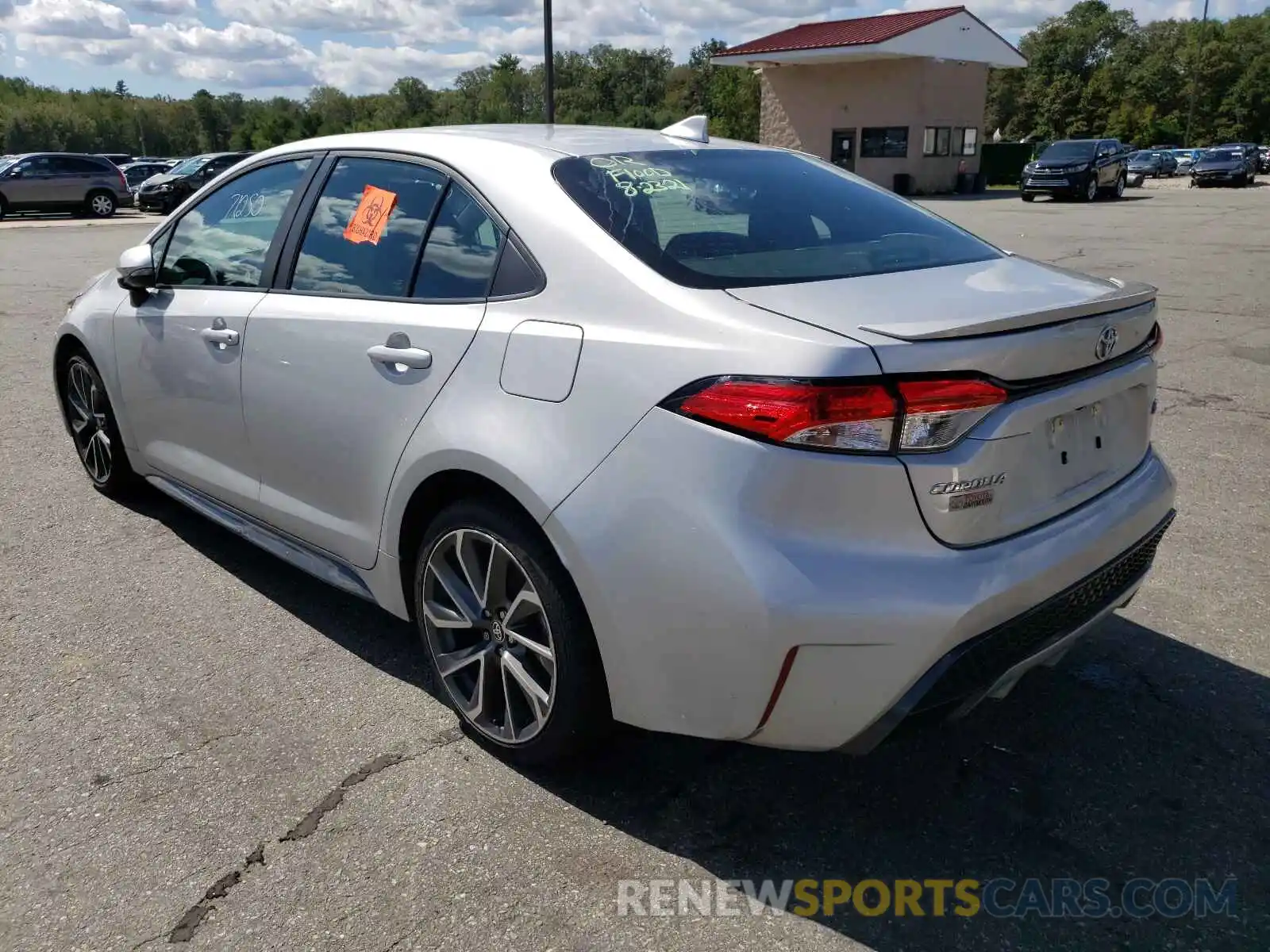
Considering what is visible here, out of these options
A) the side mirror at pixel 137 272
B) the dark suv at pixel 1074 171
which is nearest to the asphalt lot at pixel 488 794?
the side mirror at pixel 137 272

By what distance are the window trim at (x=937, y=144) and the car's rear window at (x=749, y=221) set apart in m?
35.7

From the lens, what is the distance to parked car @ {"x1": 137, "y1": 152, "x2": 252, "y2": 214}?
28.2 metres

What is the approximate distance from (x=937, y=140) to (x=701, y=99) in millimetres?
56828

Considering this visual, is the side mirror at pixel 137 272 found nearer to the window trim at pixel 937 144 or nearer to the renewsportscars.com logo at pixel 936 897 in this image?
the renewsportscars.com logo at pixel 936 897

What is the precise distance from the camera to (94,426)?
A: 5.02 m

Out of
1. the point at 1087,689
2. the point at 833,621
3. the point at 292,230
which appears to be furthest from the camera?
the point at 292,230

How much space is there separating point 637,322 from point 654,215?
1.65ft

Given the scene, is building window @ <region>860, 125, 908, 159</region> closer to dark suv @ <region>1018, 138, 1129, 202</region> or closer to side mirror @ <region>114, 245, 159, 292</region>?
dark suv @ <region>1018, 138, 1129, 202</region>

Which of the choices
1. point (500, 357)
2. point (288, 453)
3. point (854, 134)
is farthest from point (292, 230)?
point (854, 134)

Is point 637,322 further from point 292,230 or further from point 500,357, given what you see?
point 292,230

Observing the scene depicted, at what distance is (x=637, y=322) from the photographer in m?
2.45

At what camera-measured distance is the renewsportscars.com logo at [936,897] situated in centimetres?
237

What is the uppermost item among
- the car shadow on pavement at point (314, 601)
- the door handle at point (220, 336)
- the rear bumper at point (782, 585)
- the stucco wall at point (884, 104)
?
the stucco wall at point (884, 104)

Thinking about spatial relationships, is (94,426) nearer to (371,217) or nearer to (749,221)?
(371,217)
